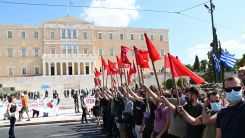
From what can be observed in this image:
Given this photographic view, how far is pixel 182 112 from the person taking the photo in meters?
5.07

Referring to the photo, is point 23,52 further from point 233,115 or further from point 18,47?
point 233,115

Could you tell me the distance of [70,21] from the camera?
95.6 meters

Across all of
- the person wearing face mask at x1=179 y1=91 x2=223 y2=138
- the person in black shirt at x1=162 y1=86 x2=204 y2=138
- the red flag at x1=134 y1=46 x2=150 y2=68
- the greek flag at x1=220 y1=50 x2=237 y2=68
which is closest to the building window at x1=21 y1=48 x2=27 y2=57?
the greek flag at x1=220 y1=50 x2=237 y2=68

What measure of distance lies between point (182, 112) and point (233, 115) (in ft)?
4.32

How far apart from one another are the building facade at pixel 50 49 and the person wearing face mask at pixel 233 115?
87.2 meters

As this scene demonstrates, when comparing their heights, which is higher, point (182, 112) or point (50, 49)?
point (50, 49)

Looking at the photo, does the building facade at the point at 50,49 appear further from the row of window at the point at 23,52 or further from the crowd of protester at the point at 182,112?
the crowd of protester at the point at 182,112

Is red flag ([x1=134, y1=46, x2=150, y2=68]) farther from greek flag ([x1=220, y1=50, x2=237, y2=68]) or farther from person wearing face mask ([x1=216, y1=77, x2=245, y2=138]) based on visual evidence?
greek flag ([x1=220, y1=50, x2=237, y2=68])

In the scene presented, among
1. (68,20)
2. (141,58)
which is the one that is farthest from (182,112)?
(68,20)

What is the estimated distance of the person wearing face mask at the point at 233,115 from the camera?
3738 mm

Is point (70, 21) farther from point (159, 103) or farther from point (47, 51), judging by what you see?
point (159, 103)

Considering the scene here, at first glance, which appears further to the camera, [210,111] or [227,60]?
[227,60]

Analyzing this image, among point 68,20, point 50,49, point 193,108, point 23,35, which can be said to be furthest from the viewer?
point 68,20

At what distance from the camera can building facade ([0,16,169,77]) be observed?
9019cm
